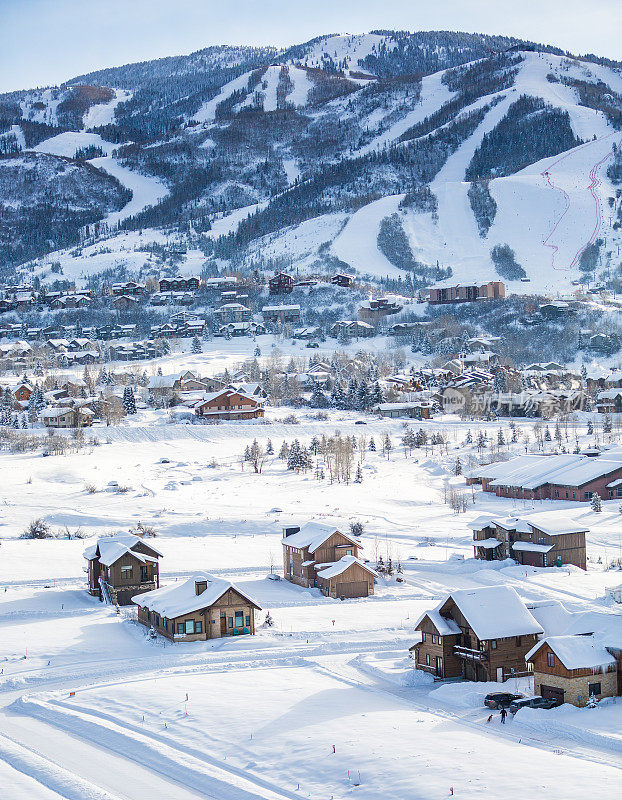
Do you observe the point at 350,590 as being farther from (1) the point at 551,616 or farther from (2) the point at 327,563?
(1) the point at 551,616

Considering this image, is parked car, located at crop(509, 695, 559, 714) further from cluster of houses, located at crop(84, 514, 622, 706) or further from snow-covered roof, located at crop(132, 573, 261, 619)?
snow-covered roof, located at crop(132, 573, 261, 619)

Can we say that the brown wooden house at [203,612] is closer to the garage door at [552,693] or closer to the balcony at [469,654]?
the balcony at [469,654]

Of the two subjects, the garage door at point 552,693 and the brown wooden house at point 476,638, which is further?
the brown wooden house at point 476,638

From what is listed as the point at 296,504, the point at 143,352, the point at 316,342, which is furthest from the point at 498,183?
the point at 296,504

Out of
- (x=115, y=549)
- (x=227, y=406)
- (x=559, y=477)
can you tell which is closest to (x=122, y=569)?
(x=115, y=549)

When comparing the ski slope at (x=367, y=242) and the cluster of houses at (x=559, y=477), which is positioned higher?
the ski slope at (x=367, y=242)

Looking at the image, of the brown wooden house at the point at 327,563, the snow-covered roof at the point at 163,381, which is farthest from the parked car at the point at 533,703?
the snow-covered roof at the point at 163,381

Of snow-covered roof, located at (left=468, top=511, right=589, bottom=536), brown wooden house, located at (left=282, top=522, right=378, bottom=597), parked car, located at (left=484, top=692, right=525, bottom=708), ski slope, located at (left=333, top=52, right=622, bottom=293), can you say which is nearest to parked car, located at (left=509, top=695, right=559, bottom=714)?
parked car, located at (left=484, top=692, right=525, bottom=708)

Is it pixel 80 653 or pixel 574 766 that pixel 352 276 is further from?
pixel 574 766
